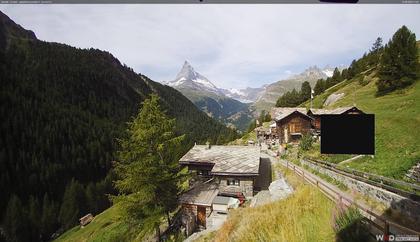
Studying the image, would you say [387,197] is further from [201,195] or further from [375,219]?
[201,195]

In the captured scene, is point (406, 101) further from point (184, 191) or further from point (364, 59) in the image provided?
point (364, 59)

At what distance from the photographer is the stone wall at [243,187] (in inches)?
988

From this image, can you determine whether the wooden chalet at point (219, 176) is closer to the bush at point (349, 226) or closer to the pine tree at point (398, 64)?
the bush at point (349, 226)

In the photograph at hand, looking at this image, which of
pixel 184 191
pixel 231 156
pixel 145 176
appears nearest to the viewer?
pixel 145 176

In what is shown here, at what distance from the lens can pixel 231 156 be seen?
1150 inches

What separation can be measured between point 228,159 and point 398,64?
26.3 m

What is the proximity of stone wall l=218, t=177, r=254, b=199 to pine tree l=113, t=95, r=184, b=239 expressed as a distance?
537cm

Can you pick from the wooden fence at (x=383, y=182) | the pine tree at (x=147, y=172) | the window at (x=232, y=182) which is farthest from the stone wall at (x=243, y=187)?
the wooden fence at (x=383, y=182)

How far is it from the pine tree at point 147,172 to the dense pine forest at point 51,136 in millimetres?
36720

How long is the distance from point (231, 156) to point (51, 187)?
9553 cm

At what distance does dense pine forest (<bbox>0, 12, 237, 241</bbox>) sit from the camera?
75812 millimetres

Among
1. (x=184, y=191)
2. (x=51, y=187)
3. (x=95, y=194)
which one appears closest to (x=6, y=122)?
(x=51, y=187)

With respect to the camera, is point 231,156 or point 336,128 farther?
point 231,156

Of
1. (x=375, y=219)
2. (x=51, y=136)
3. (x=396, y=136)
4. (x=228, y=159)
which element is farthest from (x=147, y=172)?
(x=51, y=136)
